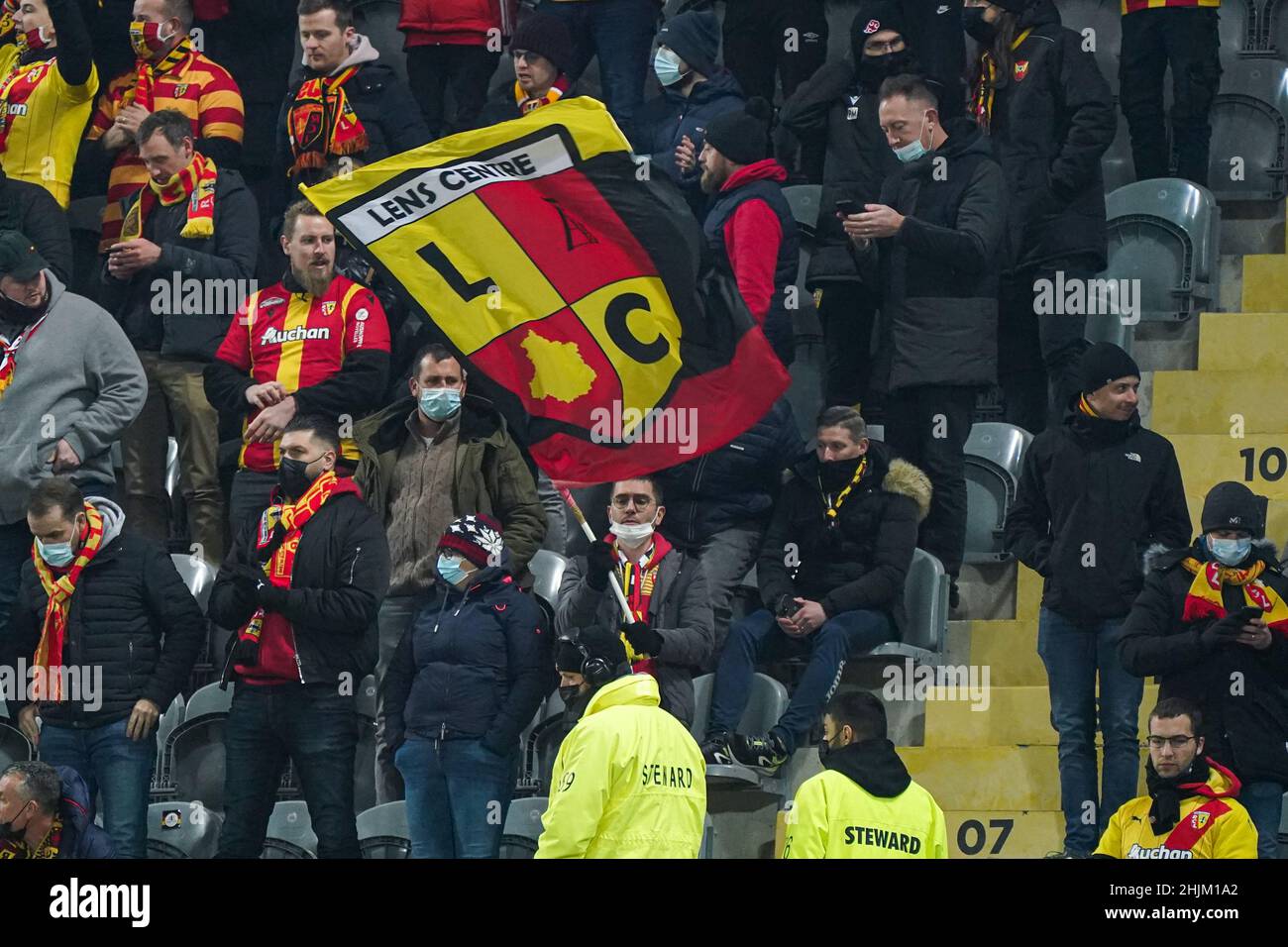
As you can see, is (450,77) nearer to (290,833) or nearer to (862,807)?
(290,833)

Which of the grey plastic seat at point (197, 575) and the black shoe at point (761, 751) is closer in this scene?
the black shoe at point (761, 751)

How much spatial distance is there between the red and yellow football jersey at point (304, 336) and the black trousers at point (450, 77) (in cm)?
163

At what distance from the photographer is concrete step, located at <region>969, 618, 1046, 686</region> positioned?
35.9 ft

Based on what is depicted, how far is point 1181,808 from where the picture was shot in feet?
30.7

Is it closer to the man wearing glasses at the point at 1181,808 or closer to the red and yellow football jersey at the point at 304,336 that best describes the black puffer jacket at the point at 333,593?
the red and yellow football jersey at the point at 304,336

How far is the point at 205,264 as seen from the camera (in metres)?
11.6

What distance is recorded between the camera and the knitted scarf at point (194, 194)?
38.3ft

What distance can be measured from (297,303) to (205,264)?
564mm

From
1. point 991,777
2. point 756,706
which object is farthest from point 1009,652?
point 756,706

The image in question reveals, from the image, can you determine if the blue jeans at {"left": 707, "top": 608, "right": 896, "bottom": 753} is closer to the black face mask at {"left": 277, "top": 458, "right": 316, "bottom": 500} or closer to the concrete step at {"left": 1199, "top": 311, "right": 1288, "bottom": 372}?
the black face mask at {"left": 277, "top": 458, "right": 316, "bottom": 500}

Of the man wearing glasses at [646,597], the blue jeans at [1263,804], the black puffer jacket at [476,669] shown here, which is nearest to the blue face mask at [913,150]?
the man wearing glasses at [646,597]

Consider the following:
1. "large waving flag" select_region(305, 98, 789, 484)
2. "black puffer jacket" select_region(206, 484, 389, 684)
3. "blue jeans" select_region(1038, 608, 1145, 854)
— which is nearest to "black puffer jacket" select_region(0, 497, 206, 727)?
"black puffer jacket" select_region(206, 484, 389, 684)
